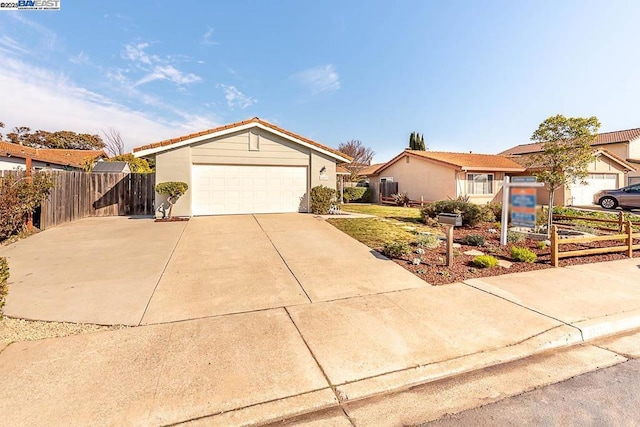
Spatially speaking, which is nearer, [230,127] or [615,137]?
[230,127]

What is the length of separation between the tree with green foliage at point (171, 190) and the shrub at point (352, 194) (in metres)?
14.0

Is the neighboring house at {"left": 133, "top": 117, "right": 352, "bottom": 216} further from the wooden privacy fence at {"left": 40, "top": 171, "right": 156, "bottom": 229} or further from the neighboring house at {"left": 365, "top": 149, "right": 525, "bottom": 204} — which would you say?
the neighboring house at {"left": 365, "top": 149, "right": 525, "bottom": 204}

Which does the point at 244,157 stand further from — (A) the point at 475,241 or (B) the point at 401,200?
(B) the point at 401,200

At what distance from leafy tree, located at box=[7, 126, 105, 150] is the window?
44.8 m

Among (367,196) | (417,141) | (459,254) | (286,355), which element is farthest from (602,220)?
(417,141)

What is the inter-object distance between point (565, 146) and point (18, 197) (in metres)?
16.0

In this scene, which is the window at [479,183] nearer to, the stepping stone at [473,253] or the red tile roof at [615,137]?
the red tile roof at [615,137]

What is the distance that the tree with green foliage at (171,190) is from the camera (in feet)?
36.2

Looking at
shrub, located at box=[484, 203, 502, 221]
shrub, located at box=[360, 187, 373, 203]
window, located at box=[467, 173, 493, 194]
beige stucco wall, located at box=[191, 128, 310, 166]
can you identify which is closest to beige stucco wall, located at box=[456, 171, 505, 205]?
window, located at box=[467, 173, 493, 194]

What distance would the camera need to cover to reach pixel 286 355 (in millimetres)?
2887

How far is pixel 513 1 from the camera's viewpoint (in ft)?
26.5

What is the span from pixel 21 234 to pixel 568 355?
12.3 m

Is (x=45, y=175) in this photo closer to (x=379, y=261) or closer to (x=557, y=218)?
(x=379, y=261)

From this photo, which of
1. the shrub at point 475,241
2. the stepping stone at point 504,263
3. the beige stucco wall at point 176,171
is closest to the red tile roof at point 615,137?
the shrub at point 475,241
